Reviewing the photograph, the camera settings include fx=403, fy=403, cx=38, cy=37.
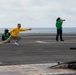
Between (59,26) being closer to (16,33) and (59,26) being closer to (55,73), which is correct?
(16,33)

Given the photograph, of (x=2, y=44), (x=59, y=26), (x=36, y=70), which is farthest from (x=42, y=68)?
(x=59, y=26)

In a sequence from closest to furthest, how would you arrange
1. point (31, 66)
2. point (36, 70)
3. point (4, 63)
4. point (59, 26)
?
point (36, 70), point (31, 66), point (4, 63), point (59, 26)

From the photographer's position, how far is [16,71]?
12.9 metres

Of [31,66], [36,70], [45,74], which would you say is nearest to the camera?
[45,74]

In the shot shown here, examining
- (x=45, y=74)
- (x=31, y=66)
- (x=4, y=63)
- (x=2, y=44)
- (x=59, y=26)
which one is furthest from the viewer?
(x=59, y=26)

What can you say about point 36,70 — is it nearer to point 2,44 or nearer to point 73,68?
point 73,68

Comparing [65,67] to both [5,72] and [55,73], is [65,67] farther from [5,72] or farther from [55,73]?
[5,72]

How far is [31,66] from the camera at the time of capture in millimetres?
14234

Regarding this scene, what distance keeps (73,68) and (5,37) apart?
14621 millimetres

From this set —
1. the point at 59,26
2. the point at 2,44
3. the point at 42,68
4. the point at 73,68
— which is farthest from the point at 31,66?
the point at 59,26

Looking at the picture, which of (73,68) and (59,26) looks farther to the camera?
(59,26)

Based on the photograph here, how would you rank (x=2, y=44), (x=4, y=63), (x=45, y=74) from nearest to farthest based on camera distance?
(x=45, y=74), (x=4, y=63), (x=2, y=44)

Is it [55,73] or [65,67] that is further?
[65,67]

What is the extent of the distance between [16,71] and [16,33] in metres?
14.0
